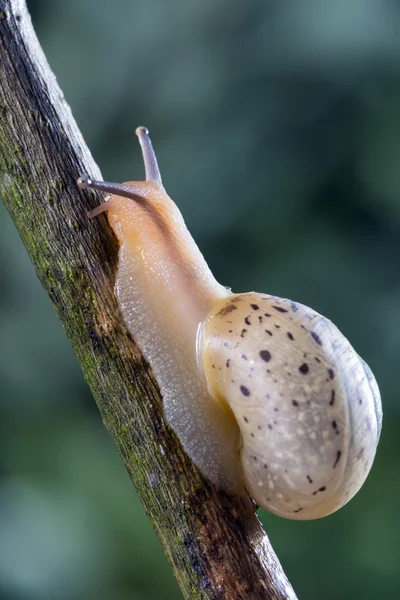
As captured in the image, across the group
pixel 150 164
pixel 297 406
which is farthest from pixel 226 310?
pixel 150 164

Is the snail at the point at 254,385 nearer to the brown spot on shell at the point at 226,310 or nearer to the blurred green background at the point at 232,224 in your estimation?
the brown spot on shell at the point at 226,310

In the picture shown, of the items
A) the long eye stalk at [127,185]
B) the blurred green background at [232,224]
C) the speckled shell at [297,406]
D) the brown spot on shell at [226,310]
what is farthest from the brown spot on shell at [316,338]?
the blurred green background at [232,224]

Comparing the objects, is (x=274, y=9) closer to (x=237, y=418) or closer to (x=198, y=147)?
(x=198, y=147)

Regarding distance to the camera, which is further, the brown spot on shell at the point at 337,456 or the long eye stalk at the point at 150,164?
the long eye stalk at the point at 150,164

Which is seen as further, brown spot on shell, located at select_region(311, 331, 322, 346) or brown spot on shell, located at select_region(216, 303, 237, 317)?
brown spot on shell, located at select_region(216, 303, 237, 317)

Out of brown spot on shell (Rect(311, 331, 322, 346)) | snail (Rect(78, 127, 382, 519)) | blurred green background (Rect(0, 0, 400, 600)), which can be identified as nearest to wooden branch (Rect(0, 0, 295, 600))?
snail (Rect(78, 127, 382, 519))

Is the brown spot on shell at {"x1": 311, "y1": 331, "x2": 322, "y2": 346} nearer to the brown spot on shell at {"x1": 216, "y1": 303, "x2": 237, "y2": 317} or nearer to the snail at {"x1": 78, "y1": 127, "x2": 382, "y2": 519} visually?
the snail at {"x1": 78, "y1": 127, "x2": 382, "y2": 519}
